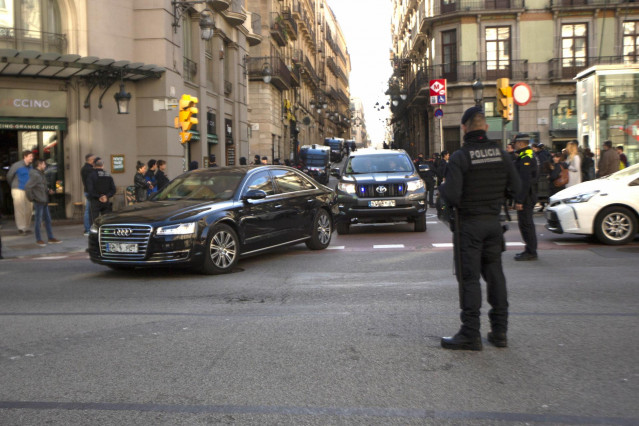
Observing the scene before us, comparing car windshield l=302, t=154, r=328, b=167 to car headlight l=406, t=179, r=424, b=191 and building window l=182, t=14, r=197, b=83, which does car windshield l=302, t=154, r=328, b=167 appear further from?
car headlight l=406, t=179, r=424, b=191

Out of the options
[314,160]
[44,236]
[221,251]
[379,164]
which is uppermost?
[314,160]

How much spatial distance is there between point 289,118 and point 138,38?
31922 millimetres

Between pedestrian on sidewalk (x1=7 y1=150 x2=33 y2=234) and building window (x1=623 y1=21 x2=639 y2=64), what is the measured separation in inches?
1415

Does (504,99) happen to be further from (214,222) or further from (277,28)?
(277,28)

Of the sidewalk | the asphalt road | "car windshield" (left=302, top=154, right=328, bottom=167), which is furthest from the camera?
"car windshield" (left=302, top=154, right=328, bottom=167)

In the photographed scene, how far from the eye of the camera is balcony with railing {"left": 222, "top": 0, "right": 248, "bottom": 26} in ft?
91.3

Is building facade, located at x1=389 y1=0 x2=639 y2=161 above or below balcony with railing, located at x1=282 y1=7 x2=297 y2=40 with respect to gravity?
below

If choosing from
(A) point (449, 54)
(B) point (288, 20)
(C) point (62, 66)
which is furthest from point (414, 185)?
(B) point (288, 20)

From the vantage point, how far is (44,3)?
61.2 feet

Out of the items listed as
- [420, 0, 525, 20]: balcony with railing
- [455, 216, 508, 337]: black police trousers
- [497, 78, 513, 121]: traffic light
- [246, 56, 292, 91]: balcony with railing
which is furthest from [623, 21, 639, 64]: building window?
[455, 216, 508, 337]: black police trousers

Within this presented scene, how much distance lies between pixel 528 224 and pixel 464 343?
5060mm

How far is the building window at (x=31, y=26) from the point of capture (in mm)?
17812

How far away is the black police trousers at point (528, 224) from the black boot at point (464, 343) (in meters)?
4.86

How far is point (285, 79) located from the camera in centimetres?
4550
